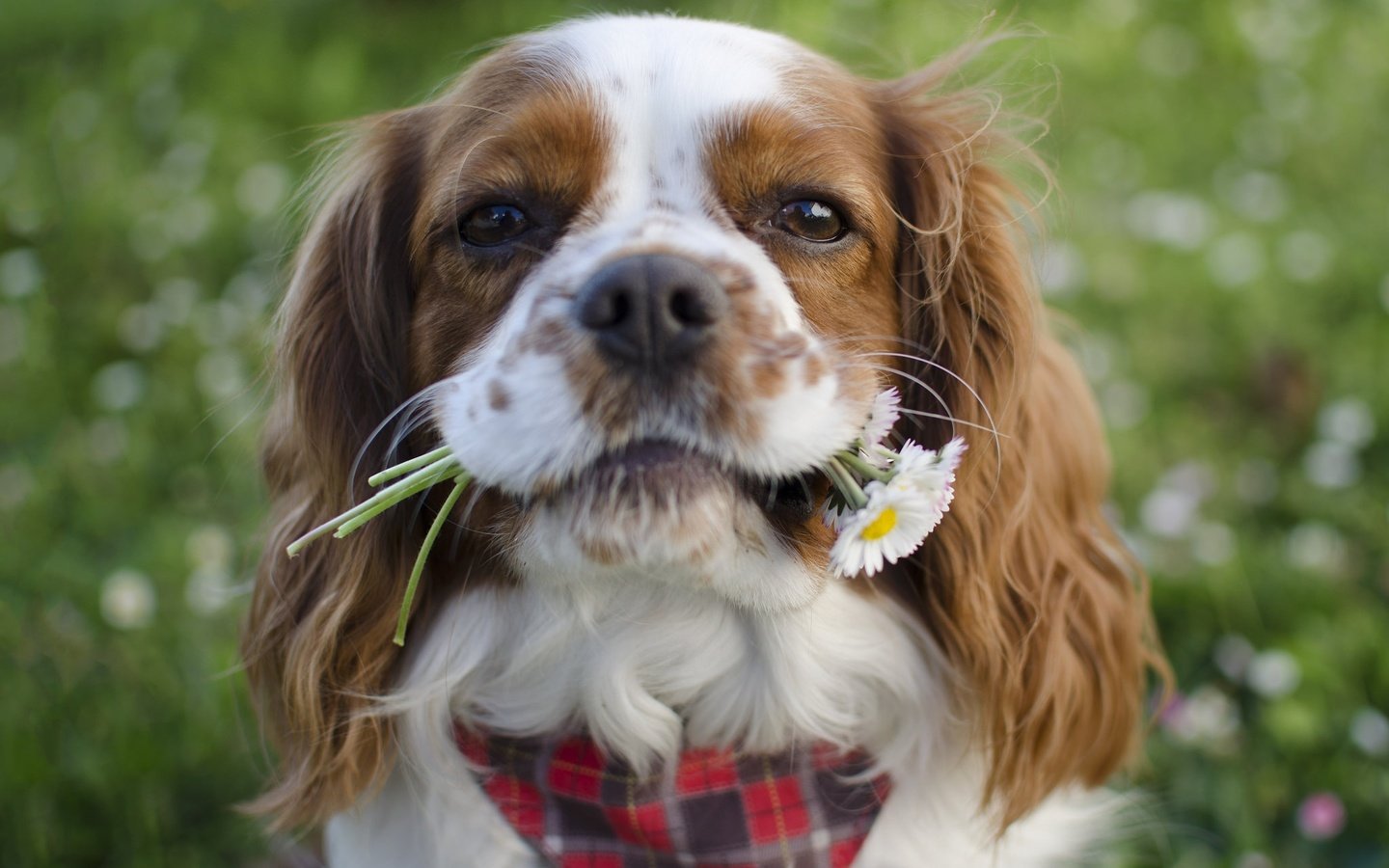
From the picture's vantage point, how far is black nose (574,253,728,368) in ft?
5.51

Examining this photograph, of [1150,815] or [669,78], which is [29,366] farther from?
[1150,815]

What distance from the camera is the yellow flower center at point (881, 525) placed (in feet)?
5.60

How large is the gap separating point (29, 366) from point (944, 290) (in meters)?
3.39

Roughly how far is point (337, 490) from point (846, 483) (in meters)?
0.94

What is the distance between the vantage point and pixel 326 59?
599 cm

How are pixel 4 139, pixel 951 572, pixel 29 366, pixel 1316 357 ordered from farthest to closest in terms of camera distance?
pixel 4 139
pixel 29 366
pixel 1316 357
pixel 951 572

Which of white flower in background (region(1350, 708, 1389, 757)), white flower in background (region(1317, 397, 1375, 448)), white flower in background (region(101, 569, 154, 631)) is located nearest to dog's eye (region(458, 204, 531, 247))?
white flower in background (region(101, 569, 154, 631))

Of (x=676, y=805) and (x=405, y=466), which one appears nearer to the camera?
(x=405, y=466)

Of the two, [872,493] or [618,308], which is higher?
[618,308]

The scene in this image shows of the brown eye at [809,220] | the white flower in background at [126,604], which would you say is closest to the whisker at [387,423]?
the brown eye at [809,220]

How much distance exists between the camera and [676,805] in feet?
7.06

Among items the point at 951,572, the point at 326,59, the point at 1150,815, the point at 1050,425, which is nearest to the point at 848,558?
the point at 951,572

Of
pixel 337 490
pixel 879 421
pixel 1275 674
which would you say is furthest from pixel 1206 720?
pixel 337 490

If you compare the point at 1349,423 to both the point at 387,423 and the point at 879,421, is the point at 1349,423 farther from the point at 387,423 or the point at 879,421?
the point at 387,423
